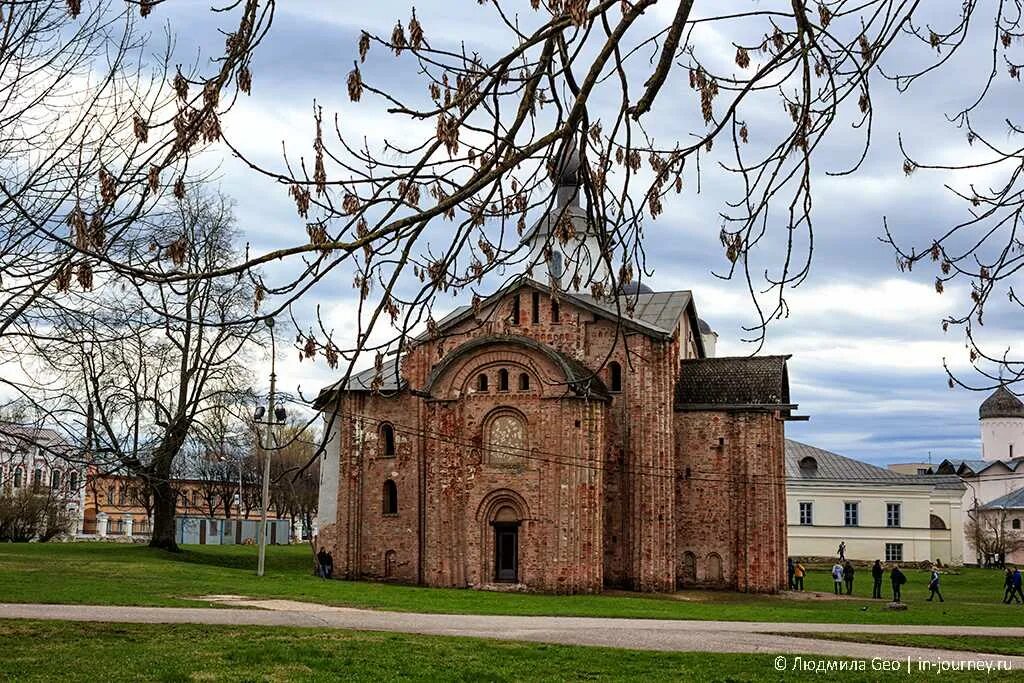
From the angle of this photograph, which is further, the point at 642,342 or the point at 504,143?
the point at 642,342

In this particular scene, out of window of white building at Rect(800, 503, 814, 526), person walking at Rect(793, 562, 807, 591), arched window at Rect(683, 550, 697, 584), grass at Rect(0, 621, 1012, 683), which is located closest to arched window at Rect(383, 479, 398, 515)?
arched window at Rect(683, 550, 697, 584)

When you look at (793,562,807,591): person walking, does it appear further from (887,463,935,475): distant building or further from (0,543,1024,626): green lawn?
(887,463,935,475): distant building

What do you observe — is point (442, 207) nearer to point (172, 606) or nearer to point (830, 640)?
point (830, 640)

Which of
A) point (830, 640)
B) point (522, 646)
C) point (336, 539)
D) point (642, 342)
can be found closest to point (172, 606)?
point (522, 646)

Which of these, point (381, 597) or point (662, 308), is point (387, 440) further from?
point (662, 308)

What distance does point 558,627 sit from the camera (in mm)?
18656

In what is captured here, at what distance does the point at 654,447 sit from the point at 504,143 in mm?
25829

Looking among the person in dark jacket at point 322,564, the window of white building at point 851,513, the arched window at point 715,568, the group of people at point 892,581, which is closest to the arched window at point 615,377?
the arched window at point 715,568

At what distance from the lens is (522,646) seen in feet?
49.8

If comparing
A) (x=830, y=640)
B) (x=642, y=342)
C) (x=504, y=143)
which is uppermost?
(x=642, y=342)

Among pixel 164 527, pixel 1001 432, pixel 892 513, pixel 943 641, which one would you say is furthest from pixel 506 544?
pixel 1001 432

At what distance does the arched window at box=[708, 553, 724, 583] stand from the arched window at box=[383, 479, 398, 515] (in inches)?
375

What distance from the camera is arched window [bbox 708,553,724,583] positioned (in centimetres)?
3209

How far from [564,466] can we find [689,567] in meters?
5.93
